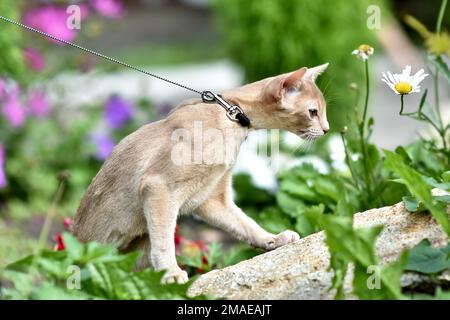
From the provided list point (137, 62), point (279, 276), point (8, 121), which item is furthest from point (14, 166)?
point (137, 62)

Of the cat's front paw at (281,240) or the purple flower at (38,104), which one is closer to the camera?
A: the cat's front paw at (281,240)

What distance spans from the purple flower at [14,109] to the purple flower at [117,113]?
0.68 meters

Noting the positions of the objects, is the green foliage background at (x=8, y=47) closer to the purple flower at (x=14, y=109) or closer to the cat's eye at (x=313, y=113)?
the purple flower at (x=14, y=109)

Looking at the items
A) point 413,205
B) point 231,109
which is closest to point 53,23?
point 231,109

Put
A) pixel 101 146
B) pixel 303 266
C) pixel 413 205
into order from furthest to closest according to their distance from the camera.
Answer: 1. pixel 101 146
2. pixel 413 205
3. pixel 303 266

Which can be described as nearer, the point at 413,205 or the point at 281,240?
the point at 413,205

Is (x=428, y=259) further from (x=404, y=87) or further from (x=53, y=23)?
(x=53, y=23)

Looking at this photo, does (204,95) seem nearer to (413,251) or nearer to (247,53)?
(413,251)

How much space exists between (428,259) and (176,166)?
95 centimetres

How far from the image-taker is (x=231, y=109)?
3.09 m

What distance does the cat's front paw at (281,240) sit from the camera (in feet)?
10.4

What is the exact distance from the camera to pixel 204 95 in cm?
312

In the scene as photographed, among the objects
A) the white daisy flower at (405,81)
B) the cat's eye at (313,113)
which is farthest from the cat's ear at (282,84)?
the white daisy flower at (405,81)
